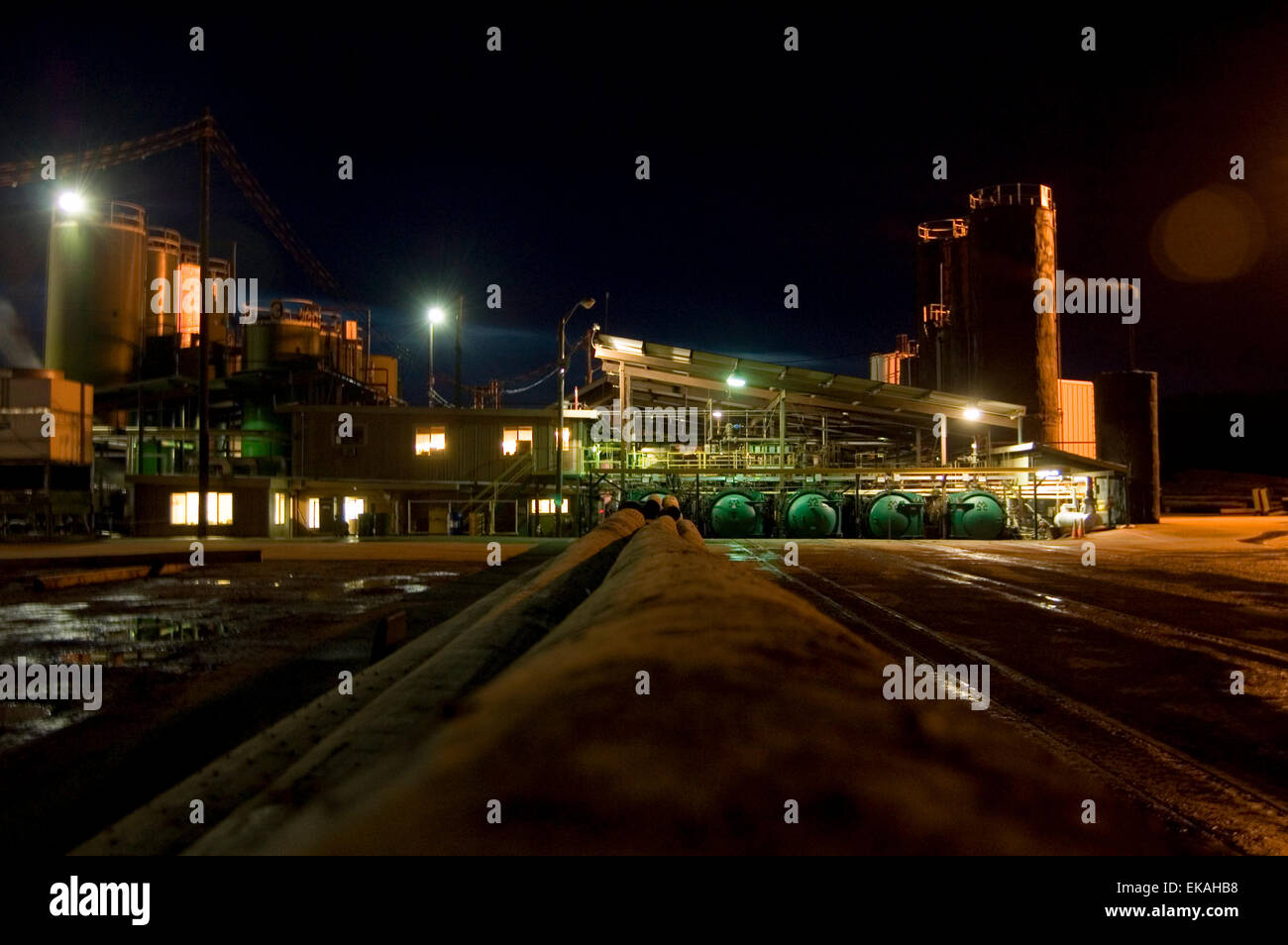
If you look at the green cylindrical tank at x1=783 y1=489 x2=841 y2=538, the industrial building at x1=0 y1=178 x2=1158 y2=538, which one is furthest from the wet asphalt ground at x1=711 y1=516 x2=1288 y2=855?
the industrial building at x1=0 y1=178 x2=1158 y2=538

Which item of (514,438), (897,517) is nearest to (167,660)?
(897,517)

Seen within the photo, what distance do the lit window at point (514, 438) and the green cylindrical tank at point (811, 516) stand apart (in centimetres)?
1185

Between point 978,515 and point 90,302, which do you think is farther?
point 90,302

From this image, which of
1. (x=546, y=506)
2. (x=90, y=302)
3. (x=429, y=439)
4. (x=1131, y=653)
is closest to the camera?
(x=1131, y=653)

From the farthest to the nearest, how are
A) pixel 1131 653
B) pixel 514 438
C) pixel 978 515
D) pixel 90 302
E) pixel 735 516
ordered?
pixel 90 302 → pixel 514 438 → pixel 735 516 → pixel 978 515 → pixel 1131 653

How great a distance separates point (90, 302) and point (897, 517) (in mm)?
42271

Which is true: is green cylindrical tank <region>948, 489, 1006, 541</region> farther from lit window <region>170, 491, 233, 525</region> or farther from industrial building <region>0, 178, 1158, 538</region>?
lit window <region>170, 491, 233, 525</region>

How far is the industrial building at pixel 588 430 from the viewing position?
32.7 meters

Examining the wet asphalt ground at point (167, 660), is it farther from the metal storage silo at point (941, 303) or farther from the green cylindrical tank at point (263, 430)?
the metal storage silo at point (941, 303)

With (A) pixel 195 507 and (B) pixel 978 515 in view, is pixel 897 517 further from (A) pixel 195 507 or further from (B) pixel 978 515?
(A) pixel 195 507

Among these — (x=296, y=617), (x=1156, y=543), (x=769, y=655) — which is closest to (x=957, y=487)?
(x=1156, y=543)

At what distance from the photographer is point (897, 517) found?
106 ft

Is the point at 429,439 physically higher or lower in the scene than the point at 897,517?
higher

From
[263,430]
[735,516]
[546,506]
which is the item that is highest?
[263,430]
